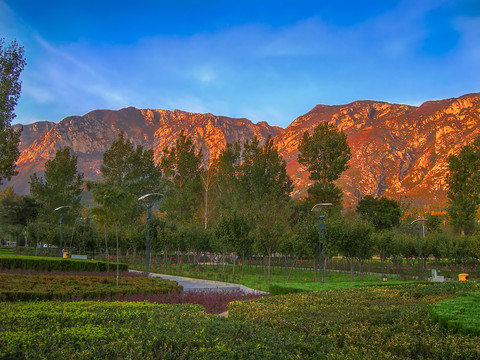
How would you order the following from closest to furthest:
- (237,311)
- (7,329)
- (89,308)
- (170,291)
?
(7,329) → (89,308) → (237,311) → (170,291)

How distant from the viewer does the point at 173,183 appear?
4928cm

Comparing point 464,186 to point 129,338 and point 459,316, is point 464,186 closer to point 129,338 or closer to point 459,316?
point 459,316

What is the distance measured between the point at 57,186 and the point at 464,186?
48473mm

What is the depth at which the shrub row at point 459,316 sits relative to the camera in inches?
250

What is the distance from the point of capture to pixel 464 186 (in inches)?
1781

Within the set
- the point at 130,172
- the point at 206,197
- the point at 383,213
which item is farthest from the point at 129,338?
the point at 383,213

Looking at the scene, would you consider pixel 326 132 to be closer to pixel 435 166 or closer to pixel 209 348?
pixel 209 348

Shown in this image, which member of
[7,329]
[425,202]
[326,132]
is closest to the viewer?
[7,329]

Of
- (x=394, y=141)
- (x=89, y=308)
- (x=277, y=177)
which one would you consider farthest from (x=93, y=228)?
(x=394, y=141)

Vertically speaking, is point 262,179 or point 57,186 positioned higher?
point 262,179

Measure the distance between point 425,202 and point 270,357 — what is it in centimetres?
12698

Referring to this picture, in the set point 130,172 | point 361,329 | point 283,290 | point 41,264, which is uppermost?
point 130,172

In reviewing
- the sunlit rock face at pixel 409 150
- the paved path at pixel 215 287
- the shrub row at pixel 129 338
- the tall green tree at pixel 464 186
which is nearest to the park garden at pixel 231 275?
the shrub row at pixel 129 338

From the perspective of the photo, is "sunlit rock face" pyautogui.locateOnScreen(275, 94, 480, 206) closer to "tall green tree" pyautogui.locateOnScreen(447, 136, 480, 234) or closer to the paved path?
"tall green tree" pyautogui.locateOnScreen(447, 136, 480, 234)
